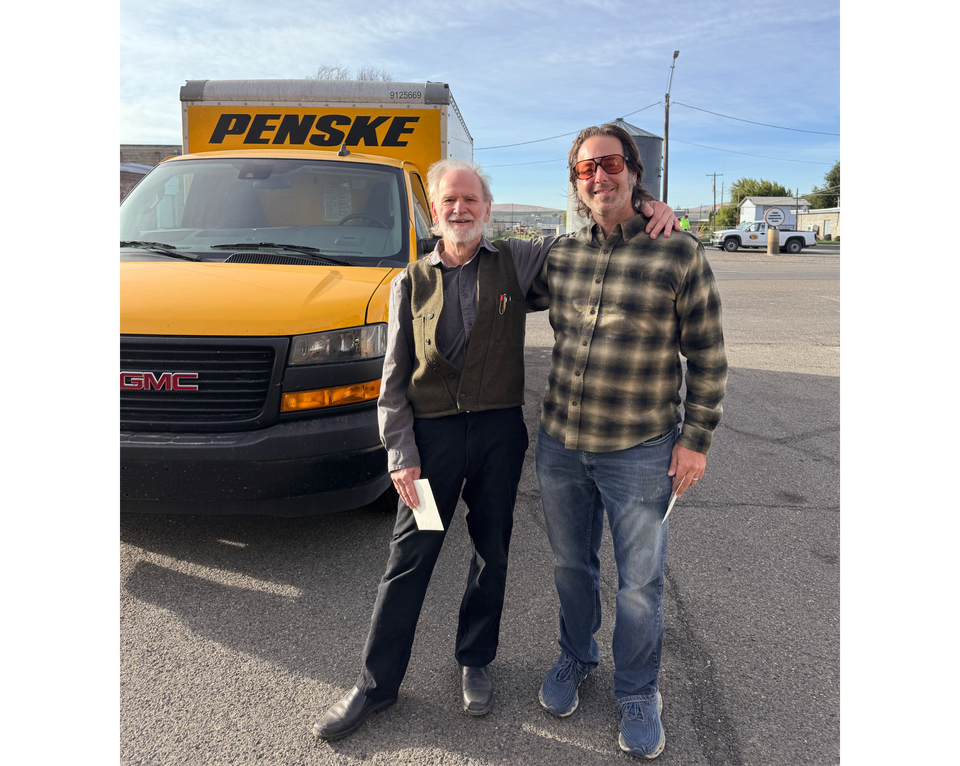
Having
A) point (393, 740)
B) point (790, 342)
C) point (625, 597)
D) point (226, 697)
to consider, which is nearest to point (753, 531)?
point (625, 597)

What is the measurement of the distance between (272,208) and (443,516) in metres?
2.75

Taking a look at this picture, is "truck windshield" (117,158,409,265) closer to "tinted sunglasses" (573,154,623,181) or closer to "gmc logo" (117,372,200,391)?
"gmc logo" (117,372,200,391)

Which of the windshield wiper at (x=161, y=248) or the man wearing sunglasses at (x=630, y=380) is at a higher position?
the windshield wiper at (x=161, y=248)

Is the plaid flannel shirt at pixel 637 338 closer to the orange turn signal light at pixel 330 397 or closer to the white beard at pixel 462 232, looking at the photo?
the white beard at pixel 462 232

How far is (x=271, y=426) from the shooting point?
3176 mm

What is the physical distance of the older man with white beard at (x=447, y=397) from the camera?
2.40 meters

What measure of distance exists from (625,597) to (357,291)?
1885 millimetres

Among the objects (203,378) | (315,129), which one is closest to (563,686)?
(203,378)

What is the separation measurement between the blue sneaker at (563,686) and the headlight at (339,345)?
154 centimetres

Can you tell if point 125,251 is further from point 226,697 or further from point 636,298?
point 636,298

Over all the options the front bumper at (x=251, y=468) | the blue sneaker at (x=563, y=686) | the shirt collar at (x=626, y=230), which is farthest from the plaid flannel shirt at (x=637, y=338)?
the front bumper at (x=251, y=468)

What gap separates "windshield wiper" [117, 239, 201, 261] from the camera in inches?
153

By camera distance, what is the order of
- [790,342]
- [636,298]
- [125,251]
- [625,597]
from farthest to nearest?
1. [790,342]
2. [125,251]
3. [625,597]
4. [636,298]

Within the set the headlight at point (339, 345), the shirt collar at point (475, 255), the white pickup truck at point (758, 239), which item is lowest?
the headlight at point (339, 345)
